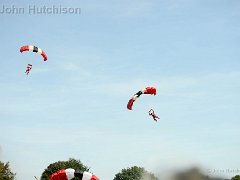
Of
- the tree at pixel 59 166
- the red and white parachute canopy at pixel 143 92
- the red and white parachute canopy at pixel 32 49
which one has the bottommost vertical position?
the red and white parachute canopy at pixel 143 92

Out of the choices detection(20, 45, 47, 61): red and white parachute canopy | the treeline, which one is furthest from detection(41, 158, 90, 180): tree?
detection(20, 45, 47, 61): red and white parachute canopy

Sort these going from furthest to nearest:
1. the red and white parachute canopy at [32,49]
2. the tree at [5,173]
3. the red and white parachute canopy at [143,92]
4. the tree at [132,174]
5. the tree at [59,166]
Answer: the tree at [132,174]
the tree at [59,166]
the tree at [5,173]
the red and white parachute canopy at [32,49]
the red and white parachute canopy at [143,92]

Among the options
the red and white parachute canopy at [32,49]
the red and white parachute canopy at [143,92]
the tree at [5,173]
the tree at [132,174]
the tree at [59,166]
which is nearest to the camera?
the red and white parachute canopy at [143,92]

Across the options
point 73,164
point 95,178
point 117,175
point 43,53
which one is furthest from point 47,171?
point 95,178

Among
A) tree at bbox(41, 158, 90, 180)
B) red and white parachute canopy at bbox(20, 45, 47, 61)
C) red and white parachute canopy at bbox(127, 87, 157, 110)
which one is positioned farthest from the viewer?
tree at bbox(41, 158, 90, 180)

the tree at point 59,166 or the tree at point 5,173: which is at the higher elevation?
the tree at point 59,166

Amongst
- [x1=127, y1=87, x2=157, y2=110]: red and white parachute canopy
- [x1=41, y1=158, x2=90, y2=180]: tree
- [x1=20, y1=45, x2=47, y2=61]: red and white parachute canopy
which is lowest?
[x1=127, y1=87, x2=157, y2=110]: red and white parachute canopy

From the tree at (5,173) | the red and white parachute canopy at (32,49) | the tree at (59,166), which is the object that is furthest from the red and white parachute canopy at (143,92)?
the tree at (59,166)

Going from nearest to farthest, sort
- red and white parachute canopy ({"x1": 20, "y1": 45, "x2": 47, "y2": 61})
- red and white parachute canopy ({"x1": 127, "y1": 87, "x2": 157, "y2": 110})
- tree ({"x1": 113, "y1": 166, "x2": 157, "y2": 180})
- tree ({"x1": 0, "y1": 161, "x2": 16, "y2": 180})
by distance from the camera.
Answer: red and white parachute canopy ({"x1": 127, "y1": 87, "x2": 157, "y2": 110}) → red and white parachute canopy ({"x1": 20, "y1": 45, "x2": 47, "y2": 61}) → tree ({"x1": 0, "y1": 161, "x2": 16, "y2": 180}) → tree ({"x1": 113, "y1": 166, "x2": 157, "y2": 180})

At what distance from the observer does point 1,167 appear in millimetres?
73438

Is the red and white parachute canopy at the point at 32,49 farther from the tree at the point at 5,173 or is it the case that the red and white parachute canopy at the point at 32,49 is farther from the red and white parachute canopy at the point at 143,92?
the tree at the point at 5,173

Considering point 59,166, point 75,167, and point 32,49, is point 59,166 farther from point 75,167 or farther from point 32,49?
point 32,49

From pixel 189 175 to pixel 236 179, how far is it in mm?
73195

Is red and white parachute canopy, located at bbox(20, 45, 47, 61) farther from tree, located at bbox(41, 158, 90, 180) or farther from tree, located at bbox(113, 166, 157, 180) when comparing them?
tree, located at bbox(113, 166, 157, 180)
